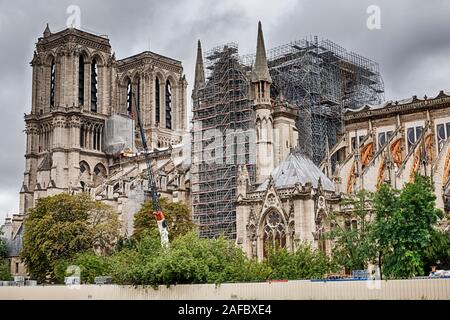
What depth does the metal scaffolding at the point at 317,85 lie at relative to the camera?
62188 mm

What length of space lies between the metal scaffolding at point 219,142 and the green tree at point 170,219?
1582mm

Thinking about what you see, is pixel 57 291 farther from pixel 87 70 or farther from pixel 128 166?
pixel 87 70

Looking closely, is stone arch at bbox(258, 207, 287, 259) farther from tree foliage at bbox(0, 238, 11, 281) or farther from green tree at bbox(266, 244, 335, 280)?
tree foliage at bbox(0, 238, 11, 281)

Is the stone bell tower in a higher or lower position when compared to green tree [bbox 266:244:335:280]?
A: higher

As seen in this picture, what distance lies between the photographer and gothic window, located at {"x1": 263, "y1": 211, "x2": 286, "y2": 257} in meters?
46.8

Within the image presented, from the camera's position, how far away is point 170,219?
58906mm

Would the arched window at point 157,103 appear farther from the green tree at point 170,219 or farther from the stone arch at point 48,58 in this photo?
the green tree at point 170,219

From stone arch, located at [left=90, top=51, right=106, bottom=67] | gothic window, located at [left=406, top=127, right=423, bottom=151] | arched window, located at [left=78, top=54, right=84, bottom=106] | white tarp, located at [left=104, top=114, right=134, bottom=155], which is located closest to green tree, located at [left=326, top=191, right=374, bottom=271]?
gothic window, located at [left=406, top=127, right=423, bottom=151]

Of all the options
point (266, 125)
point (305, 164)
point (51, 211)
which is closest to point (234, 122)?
point (266, 125)

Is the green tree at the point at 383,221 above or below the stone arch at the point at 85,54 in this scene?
below

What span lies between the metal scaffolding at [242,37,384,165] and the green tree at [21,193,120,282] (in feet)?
57.1

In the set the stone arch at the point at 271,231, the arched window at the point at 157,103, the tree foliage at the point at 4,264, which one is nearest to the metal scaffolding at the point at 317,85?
the stone arch at the point at 271,231
